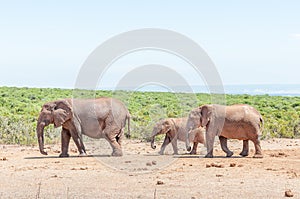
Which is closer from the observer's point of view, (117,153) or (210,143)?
(210,143)

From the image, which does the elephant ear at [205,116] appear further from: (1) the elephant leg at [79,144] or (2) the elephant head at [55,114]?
(2) the elephant head at [55,114]

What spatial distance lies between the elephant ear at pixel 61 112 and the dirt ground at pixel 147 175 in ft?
3.48

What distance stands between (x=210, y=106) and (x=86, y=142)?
6409 millimetres

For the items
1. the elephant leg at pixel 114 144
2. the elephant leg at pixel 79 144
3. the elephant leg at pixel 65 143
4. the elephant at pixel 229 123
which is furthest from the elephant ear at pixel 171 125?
the elephant leg at pixel 65 143

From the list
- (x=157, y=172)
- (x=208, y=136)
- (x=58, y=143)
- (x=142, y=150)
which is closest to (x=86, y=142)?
(x=58, y=143)

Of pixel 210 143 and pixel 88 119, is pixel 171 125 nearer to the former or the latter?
pixel 210 143

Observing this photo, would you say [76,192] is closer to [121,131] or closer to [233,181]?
[233,181]

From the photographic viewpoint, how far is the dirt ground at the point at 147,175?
11156 mm

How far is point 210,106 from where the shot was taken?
17.7m

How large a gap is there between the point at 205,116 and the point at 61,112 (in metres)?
4.24

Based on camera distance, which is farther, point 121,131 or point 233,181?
point 121,131

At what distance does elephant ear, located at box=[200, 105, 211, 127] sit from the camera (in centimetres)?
1767

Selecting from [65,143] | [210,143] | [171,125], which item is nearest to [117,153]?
[65,143]

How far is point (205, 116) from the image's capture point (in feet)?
58.3
